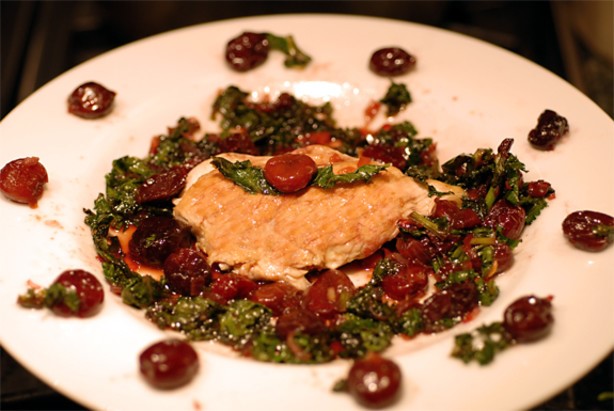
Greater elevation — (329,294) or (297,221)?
(297,221)

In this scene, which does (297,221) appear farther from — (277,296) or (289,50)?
(289,50)

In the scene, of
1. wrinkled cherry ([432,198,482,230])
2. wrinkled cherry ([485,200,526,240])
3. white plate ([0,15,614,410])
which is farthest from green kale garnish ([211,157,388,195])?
white plate ([0,15,614,410])

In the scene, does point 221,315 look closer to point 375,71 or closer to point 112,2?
point 375,71

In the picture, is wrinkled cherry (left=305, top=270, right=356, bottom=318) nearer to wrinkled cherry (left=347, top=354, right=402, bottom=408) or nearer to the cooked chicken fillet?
the cooked chicken fillet

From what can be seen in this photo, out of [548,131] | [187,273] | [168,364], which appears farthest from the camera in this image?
[548,131]

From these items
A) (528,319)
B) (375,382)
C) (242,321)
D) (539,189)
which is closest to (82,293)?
(242,321)

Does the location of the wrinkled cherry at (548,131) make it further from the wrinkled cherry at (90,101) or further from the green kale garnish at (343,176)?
the wrinkled cherry at (90,101)

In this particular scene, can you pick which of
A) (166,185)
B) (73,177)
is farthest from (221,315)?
(73,177)
